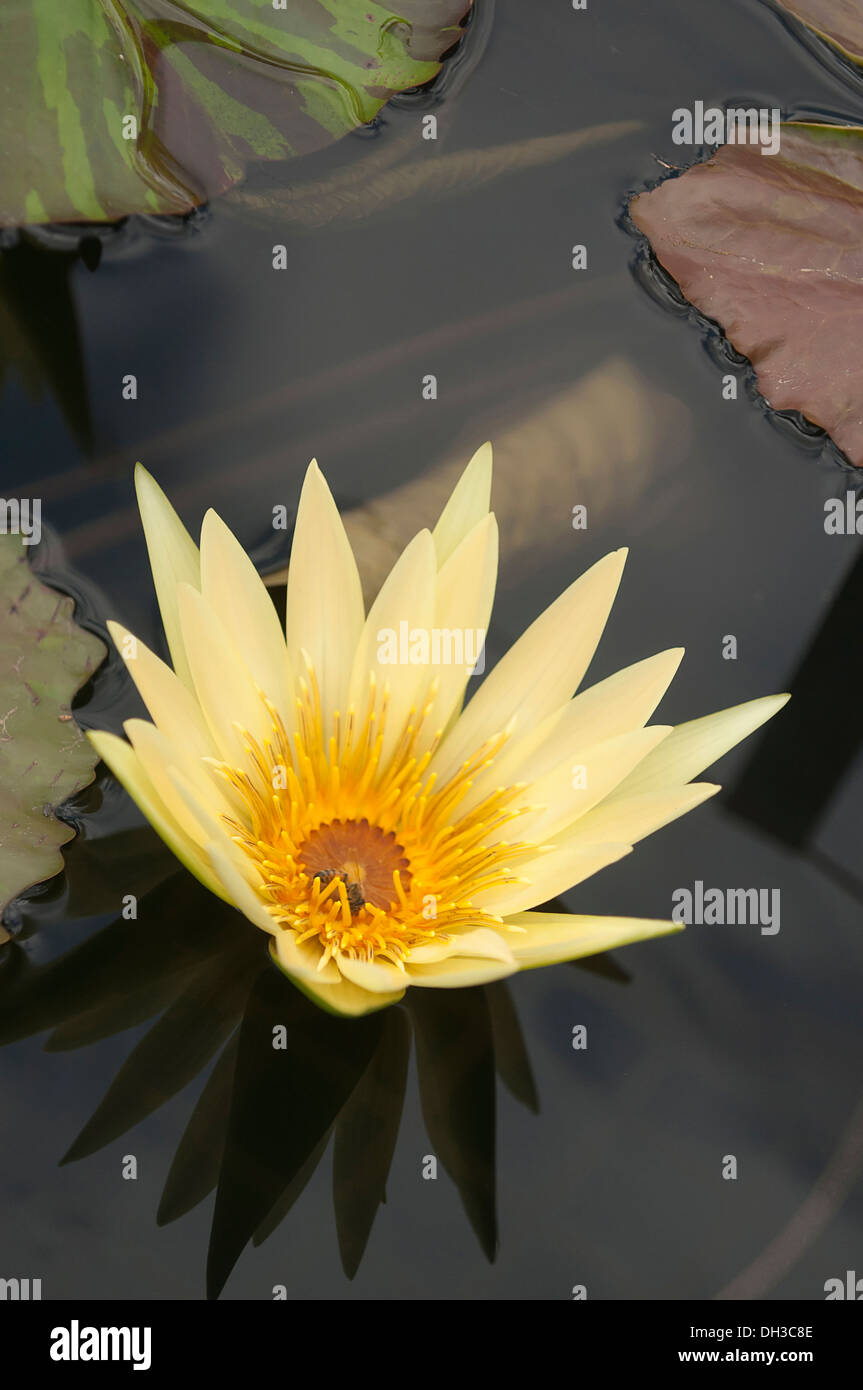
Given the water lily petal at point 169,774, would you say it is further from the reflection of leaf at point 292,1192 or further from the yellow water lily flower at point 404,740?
the reflection of leaf at point 292,1192

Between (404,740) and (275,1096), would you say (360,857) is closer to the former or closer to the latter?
(404,740)

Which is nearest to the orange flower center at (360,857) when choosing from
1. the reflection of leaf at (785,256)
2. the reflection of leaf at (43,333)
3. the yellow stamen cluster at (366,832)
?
the yellow stamen cluster at (366,832)

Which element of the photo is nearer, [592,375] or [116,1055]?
A: [116,1055]

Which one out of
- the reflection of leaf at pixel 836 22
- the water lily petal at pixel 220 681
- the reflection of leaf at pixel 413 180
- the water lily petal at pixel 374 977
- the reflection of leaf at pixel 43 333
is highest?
the reflection of leaf at pixel 836 22

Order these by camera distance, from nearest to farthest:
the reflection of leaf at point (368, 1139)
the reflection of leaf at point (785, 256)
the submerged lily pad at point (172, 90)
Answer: the reflection of leaf at point (368, 1139) < the submerged lily pad at point (172, 90) < the reflection of leaf at point (785, 256)

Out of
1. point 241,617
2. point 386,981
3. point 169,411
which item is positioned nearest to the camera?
point 386,981

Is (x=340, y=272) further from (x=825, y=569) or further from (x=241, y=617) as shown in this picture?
(x=825, y=569)

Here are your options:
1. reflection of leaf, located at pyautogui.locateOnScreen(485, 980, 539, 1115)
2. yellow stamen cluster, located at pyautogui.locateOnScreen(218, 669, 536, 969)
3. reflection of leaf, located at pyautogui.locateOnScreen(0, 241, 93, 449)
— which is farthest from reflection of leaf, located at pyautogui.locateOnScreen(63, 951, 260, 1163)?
reflection of leaf, located at pyautogui.locateOnScreen(0, 241, 93, 449)
